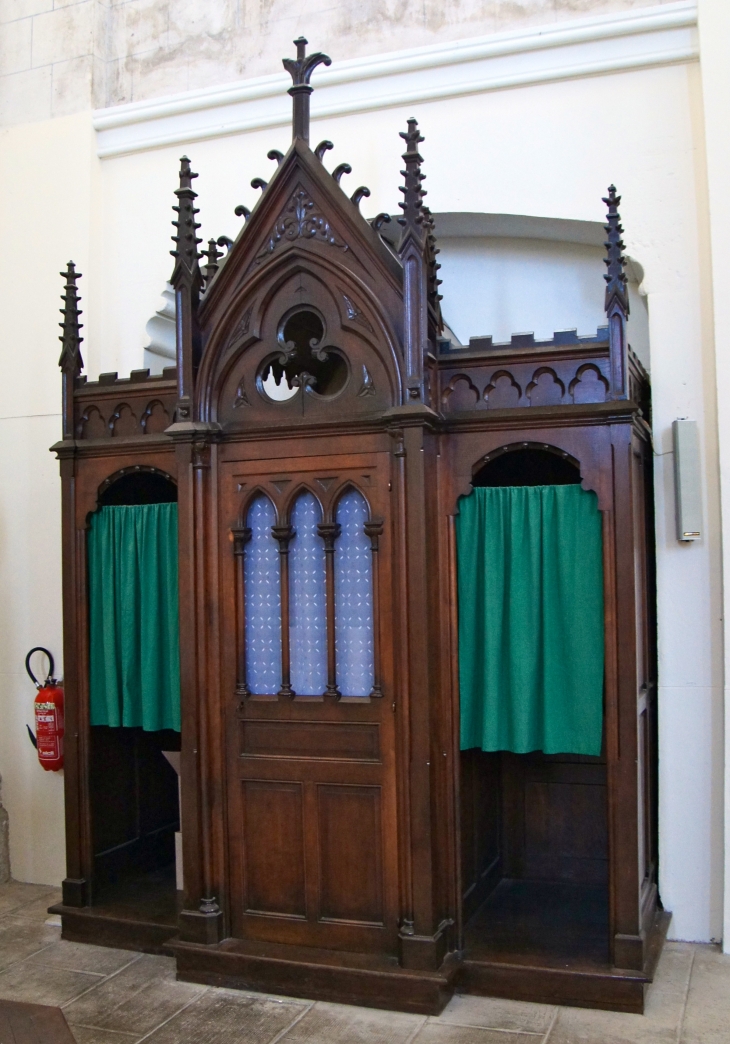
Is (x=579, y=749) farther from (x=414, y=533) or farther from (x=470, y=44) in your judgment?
(x=470, y=44)

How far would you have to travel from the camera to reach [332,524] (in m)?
3.63

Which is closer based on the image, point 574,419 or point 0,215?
point 574,419

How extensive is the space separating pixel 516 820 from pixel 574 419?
6.50ft

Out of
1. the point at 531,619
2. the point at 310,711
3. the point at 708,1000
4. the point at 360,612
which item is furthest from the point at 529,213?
the point at 708,1000

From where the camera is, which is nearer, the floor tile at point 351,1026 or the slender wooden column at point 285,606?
the floor tile at point 351,1026

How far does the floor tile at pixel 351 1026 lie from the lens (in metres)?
3.18

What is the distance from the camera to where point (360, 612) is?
3.64 m

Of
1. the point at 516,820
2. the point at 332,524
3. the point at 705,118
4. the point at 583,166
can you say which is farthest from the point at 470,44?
the point at 516,820

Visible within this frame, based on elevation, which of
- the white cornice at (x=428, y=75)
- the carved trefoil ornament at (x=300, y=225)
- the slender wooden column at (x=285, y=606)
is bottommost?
the slender wooden column at (x=285, y=606)

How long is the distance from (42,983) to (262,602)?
168 cm

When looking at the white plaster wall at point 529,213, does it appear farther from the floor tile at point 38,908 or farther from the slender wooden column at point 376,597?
the slender wooden column at point 376,597

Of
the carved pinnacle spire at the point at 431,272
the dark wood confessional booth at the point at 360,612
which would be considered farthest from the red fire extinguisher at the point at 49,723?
the carved pinnacle spire at the point at 431,272

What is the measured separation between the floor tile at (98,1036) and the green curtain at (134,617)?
1213 mm

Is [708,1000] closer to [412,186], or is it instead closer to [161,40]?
[412,186]
